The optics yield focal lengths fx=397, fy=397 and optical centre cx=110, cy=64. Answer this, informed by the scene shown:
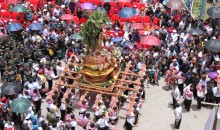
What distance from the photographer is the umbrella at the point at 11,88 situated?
1480 cm

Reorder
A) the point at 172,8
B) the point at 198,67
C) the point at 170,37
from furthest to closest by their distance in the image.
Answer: the point at 172,8 < the point at 170,37 < the point at 198,67

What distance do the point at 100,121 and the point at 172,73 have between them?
4755 mm

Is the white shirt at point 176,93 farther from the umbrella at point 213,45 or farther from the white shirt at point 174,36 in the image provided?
the white shirt at point 174,36

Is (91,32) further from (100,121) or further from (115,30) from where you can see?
(115,30)

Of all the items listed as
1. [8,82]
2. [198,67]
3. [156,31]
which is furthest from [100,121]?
[156,31]

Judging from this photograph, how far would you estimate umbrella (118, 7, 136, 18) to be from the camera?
21125 mm

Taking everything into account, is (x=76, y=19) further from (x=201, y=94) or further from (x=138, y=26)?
(x=201, y=94)

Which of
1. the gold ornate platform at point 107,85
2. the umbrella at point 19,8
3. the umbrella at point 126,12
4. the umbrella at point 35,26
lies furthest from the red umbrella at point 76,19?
the gold ornate platform at point 107,85

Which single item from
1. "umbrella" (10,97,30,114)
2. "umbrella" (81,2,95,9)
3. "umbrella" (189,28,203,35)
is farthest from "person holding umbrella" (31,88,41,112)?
"umbrella" (189,28,203,35)

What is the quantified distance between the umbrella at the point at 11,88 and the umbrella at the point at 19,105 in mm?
660

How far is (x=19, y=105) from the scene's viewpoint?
14.0m

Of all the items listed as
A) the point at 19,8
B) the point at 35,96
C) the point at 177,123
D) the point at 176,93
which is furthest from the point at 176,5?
the point at 35,96

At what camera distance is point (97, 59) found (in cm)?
1603

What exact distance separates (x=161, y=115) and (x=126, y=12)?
6.95 meters
